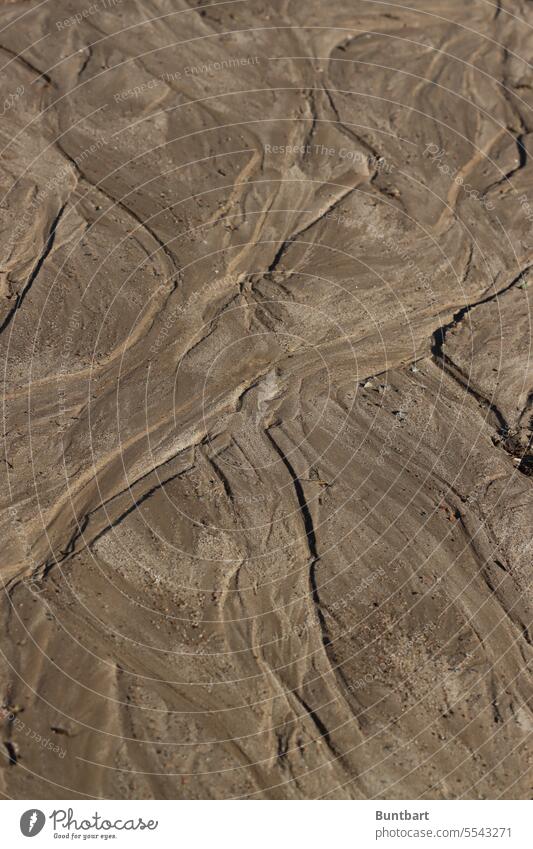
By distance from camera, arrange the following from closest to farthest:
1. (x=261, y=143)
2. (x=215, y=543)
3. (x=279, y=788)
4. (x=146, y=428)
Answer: (x=279, y=788) → (x=215, y=543) → (x=146, y=428) → (x=261, y=143)

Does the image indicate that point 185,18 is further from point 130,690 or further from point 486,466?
point 130,690

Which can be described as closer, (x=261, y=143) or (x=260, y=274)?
(x=260, y=274)

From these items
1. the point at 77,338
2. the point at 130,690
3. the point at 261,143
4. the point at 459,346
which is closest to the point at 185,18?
the point at 261,143
